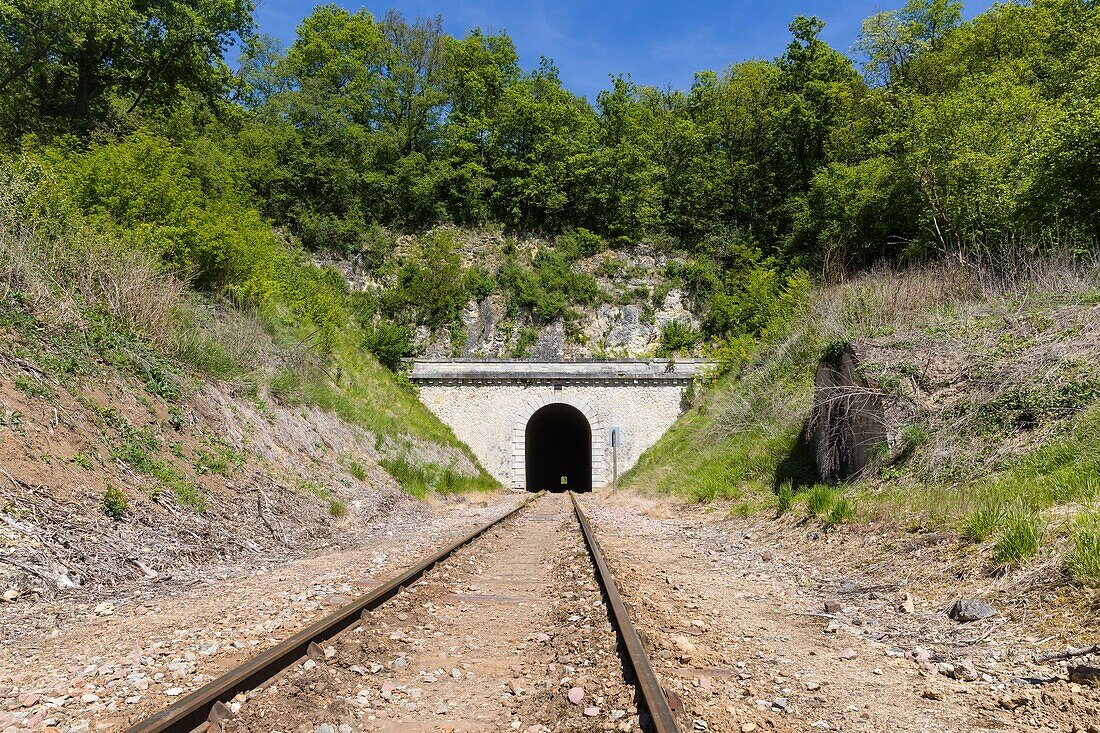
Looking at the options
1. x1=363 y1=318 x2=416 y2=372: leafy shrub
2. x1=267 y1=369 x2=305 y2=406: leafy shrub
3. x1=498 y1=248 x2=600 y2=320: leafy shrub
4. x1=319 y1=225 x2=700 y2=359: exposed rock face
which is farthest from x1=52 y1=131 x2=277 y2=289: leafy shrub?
x1=498 y1=248 x2=600 y2=320: leafy shrub

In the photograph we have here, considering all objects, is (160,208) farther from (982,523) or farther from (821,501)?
(982,523)

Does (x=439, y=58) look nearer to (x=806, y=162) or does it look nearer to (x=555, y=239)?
(x=555, y=239)

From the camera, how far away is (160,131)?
71.1ft

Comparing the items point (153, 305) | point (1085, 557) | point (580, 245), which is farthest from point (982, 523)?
point (580, 245)

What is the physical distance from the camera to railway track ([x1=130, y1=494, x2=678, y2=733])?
292 cm

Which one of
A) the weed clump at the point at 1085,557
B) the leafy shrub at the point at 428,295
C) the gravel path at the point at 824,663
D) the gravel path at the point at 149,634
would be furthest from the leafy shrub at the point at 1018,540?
the leafy shrub at the point at 428,295

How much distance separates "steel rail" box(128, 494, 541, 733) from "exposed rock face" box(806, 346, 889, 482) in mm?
6966

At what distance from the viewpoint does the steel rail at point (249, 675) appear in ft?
8.52

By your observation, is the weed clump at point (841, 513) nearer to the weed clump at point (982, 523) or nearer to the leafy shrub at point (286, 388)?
the weed clump at point (982, 523)

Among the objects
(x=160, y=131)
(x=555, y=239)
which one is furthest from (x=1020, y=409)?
(x=555, y=239)

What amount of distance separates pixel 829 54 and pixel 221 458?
3913cm

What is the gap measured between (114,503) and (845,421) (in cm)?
933

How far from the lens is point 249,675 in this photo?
3105mm

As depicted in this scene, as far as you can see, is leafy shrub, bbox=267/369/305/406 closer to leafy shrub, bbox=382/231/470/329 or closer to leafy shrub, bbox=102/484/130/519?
leafy shrub, bbox=102/484/130/519
